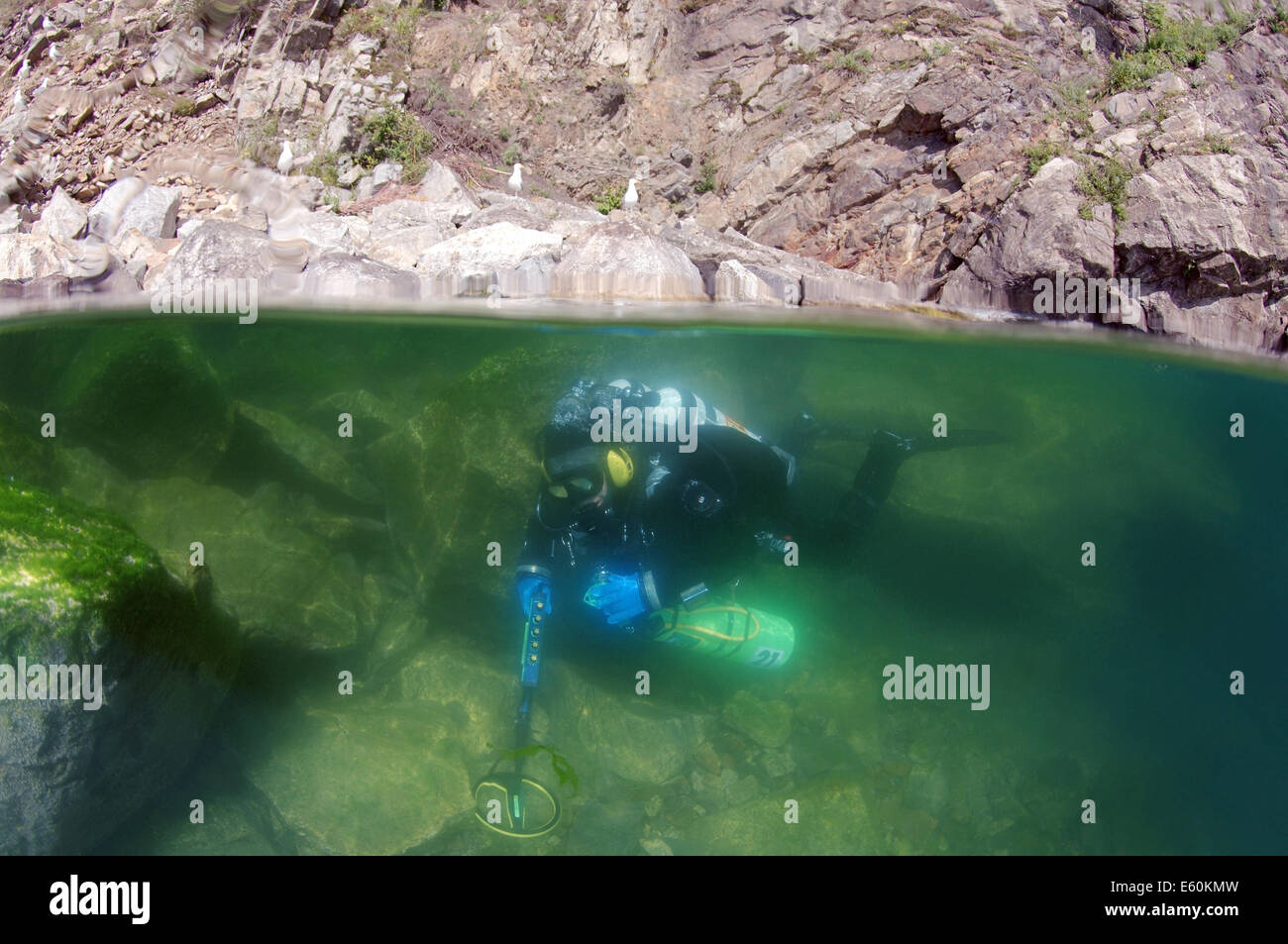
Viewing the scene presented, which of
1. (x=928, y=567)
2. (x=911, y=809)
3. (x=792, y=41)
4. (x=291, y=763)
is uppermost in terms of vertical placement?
(x=792, y=41)

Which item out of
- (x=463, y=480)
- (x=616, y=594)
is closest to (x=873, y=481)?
(x=616, y=594)

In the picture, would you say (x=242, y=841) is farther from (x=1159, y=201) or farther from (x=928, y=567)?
(x=1159, y=201)

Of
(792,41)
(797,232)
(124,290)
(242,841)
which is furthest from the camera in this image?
(792,41)

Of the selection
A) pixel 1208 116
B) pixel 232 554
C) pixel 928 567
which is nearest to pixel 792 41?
pixel 1208 116

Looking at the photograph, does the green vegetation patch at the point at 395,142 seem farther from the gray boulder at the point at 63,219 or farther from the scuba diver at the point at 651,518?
the scuba diver at the point at 651,518

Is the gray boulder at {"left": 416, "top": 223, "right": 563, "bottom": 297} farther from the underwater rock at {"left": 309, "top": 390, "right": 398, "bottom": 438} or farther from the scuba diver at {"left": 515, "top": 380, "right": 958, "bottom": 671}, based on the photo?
the scuba diver at {"left": 515, "top": 380, "right": 958, "bottom": 671}

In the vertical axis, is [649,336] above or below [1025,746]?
above
